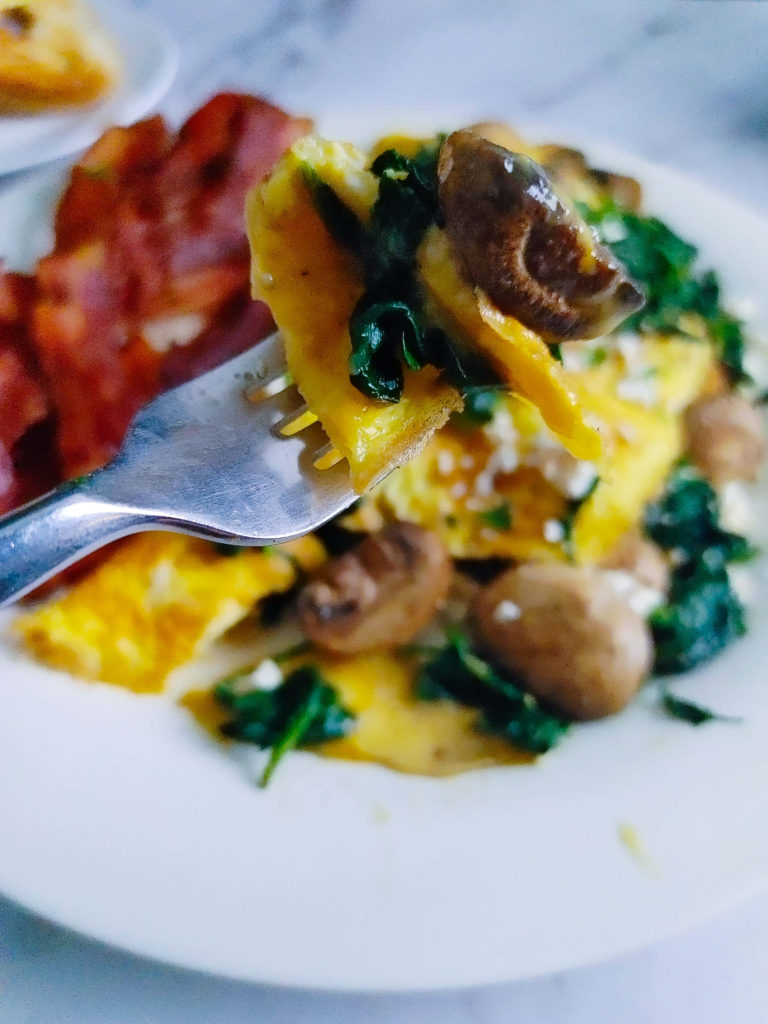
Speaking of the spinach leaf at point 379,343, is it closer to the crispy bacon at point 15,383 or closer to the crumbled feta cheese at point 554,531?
the crumbled feta cheese at point 554,531

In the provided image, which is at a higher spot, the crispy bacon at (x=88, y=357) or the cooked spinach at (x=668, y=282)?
the crispy bacon at (x=88, y=357)

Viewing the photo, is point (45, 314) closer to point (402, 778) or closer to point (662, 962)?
point (402, 778)

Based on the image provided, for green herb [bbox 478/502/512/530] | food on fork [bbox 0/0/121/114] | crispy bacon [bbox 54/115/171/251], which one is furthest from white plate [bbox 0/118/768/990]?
food on fork [bbox 0/0/121/114]

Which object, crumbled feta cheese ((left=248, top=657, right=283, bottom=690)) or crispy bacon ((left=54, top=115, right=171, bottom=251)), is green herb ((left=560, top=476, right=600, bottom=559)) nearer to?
crumbled feta cheese ((left=248, top=657, right=283, bottom=690))

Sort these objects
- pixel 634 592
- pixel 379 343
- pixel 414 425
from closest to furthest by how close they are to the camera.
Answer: pixel 379 343, pixel 414 425, pixel 634 592

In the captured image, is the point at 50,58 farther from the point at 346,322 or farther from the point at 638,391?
the point at 638,391

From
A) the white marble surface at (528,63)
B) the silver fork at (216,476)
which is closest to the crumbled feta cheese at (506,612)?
the silver fork at (216,476)

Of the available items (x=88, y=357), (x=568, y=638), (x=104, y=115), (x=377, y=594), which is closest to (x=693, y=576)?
(x=568, y=638)
